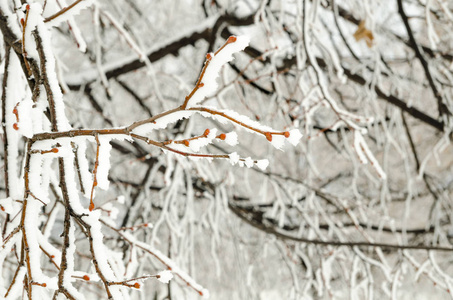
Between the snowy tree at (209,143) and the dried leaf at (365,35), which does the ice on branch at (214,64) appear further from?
the dried leaf at (365,35)

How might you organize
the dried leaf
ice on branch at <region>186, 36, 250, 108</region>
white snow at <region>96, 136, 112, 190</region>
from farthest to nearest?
1. the dried leaf
2. white snow at <region>96, 136, 112, 190</region>
3. ice on branch at <region>186, 36, 250, 108</region>

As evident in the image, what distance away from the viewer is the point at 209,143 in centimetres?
87

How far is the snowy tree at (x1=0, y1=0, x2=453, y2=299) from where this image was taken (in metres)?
0.75

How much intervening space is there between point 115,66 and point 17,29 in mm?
1693

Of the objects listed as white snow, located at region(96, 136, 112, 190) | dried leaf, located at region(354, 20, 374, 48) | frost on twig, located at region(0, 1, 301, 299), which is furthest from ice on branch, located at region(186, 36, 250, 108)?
dried leaf, located at region(354, 20, 374, 48)

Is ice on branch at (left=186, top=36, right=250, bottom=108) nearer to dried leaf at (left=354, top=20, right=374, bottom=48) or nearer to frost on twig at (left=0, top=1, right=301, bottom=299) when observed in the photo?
frost on twig at (left=0, top=1, right=301, bottom=299)

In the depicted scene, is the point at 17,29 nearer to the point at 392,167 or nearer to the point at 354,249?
the point at 354,249

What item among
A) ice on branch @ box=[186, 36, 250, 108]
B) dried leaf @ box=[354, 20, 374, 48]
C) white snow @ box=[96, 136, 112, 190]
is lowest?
white snow @ box=[96, 136, 112, 190]

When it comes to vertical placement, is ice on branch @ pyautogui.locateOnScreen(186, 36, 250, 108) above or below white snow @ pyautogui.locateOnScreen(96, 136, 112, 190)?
above

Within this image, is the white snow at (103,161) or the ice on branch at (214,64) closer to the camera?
the ice on branch at (214,64)

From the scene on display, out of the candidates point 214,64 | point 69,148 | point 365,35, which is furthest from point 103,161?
point 365,35

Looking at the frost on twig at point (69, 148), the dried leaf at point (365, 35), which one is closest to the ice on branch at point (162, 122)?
the frost on twig at point (69, 148)

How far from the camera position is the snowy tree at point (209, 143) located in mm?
750

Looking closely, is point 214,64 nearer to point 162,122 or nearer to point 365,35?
point 162,122
